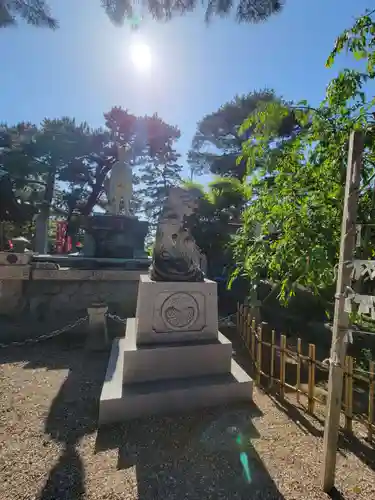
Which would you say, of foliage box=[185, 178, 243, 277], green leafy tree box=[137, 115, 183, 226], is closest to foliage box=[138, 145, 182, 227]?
green leafy tree box=[137, 115, 183, 226]

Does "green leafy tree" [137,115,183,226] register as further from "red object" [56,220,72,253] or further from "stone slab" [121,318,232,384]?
"stone slab" [121,318,232,384]

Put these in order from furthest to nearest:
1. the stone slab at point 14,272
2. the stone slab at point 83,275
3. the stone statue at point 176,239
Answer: the stone slab at point 83,275
the stone slab at point 14,272
the stone statue at point 176,239

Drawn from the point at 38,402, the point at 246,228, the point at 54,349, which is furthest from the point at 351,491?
the point at 54,349

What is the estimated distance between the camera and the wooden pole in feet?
6.38

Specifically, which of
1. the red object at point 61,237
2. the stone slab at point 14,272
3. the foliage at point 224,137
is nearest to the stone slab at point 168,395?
the stone slab at point 14,272

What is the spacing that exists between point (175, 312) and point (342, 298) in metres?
2.37

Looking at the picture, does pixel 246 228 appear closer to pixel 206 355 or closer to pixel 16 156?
pixel 206 355

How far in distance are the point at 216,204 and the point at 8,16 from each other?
6873 mm

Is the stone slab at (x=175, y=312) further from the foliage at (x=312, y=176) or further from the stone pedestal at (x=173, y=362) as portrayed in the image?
the foliage at (x=312, y=176)

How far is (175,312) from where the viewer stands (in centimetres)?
389

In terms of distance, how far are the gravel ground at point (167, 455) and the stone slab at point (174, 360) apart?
533 millimetres

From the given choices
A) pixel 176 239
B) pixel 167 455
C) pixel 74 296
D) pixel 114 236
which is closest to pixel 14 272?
pixel 74 296

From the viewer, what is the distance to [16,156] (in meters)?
18.3

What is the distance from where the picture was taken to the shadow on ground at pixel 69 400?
2203 millimetres
